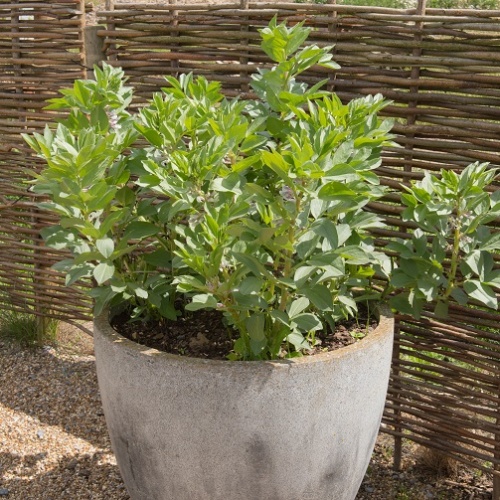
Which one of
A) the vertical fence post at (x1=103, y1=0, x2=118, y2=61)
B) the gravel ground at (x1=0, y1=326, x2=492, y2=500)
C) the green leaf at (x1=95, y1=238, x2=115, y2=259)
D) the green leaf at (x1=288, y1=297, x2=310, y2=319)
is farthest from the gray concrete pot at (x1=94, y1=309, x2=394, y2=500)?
the vertical fence post at (x1=103, y1=0, x2=118, y2=61)

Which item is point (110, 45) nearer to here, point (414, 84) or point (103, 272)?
point (414, 84)

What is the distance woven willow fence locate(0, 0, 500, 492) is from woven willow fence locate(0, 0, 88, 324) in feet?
0.04

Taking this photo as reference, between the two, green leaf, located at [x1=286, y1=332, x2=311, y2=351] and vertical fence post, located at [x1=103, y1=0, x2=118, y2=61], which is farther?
vertical fence post, located at [x1=103, y1=0, x2=118, y2=61]

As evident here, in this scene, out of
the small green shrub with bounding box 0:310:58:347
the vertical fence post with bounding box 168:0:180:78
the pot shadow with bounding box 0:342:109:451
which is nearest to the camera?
the vertical fence post with bounding box 168:0:180:78

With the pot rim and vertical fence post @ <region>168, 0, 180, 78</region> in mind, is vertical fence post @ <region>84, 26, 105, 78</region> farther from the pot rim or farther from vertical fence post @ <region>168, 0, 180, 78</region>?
the pot rim

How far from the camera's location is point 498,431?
243cm

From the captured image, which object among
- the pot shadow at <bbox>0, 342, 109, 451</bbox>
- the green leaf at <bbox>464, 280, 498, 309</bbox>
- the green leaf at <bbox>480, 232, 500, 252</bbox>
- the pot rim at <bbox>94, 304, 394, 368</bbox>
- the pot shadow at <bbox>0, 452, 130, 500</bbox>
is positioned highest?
the green leaf at <bbox>480, 232, 500, 252</bbox>

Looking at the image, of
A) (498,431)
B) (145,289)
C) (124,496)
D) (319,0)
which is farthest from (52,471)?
(319,0)

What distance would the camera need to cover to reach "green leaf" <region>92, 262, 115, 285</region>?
189 cm

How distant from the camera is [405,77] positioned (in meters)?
2.41

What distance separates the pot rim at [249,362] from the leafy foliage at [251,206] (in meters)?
0.07

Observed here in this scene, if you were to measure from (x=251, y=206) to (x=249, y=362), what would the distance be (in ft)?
1.26

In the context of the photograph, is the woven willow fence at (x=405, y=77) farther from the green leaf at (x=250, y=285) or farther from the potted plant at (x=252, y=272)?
the green leaf at (x=250, y=285)

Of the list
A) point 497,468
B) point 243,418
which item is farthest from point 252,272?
point 497,468
